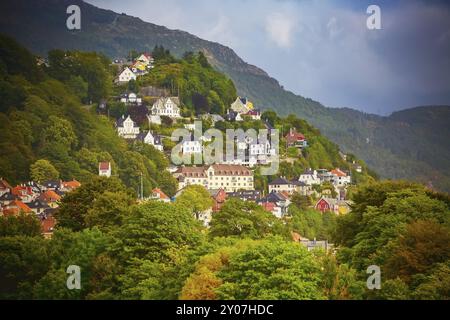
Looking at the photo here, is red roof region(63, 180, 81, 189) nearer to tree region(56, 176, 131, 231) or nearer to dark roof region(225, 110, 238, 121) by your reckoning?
tree region(56, 176, 131, 231)

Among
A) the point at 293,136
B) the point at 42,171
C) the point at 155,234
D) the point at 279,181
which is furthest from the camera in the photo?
the point at 293,136

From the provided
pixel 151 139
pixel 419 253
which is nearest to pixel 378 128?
pixel 151 139

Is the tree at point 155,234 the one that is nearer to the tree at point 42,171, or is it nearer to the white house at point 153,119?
the tree at point 42,171

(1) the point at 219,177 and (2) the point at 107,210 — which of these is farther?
(1) the point at 219,177

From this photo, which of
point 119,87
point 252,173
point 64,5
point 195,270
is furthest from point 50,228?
point 64,5

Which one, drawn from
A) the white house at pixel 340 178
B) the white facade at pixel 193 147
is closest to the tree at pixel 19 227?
the white facade at pixel 193 147

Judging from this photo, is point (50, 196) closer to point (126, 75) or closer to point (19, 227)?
point (19, 227)
